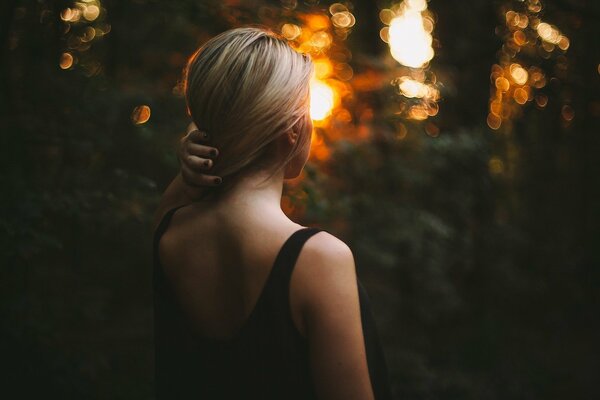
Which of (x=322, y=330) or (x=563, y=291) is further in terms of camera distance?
(x=563, y=291)

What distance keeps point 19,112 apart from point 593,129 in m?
11.5

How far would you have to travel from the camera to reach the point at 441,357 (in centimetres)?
651

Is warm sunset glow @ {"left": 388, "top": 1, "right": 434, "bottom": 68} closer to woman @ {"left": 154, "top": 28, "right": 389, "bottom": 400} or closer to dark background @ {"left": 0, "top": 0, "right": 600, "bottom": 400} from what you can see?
dark background @ {"left": 0, "top": 0, "right": 600, "bottom": 400}

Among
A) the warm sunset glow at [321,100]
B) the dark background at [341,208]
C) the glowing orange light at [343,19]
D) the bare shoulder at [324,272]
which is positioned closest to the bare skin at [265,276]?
the bare shoulder at [324,272]

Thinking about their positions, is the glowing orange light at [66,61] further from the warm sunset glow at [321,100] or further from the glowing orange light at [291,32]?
the warm sunset glow at [321,100]

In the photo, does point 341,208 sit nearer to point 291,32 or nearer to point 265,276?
point 291,32

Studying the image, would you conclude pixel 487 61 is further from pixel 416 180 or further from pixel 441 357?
pixel 441 357

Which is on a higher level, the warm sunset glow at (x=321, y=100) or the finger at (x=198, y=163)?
the finger at (x=198, y=163)

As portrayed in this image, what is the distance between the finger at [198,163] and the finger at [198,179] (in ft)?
0.05

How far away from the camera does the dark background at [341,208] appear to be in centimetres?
296

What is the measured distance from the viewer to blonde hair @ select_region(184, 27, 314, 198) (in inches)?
48.1

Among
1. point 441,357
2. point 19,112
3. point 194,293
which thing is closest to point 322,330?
point 194,293

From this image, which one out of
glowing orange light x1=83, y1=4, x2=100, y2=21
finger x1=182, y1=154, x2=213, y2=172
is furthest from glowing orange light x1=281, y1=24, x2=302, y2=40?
finger x1=182, y1=154, x2=213, y2=172

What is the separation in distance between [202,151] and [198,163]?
Result: 0.03m
